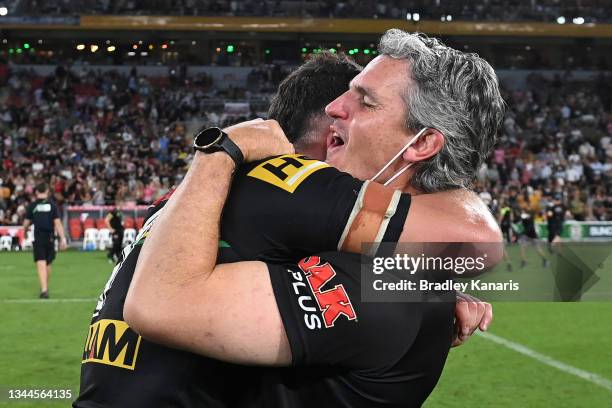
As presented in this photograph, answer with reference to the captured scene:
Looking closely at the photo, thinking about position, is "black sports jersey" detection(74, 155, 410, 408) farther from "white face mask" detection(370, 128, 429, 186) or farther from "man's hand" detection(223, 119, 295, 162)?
"white face mask" detection(370, 128, 429, 186)

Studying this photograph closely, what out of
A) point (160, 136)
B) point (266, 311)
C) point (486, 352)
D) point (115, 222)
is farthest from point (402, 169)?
point (160, 136)

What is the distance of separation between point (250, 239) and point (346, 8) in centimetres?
4181

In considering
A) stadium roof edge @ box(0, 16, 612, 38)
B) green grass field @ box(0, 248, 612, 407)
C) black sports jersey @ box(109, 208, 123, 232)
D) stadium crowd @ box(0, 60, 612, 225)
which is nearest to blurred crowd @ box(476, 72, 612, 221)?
stadium crowd @ box(0, 60, 612, 225)

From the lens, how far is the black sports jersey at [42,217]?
1541cm

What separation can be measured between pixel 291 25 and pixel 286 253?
40.1 m

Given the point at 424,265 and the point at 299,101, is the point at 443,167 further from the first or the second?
the point at 299,101

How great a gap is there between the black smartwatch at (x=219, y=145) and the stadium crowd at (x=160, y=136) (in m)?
26.1

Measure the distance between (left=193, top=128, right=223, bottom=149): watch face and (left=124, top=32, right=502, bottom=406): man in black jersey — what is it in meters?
0.03

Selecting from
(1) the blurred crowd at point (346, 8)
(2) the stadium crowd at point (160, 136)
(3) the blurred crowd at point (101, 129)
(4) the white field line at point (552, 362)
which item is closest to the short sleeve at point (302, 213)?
(4) the white field line at point (552, 362)

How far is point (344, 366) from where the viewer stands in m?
2.15

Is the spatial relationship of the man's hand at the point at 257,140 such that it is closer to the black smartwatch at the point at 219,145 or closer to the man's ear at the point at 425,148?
the black smartwatch at the point at 219,145

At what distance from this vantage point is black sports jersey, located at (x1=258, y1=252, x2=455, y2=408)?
81.7 inches

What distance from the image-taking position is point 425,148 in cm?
240

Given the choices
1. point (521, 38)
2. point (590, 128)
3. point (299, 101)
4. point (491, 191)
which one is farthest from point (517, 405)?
point (521, 38)
